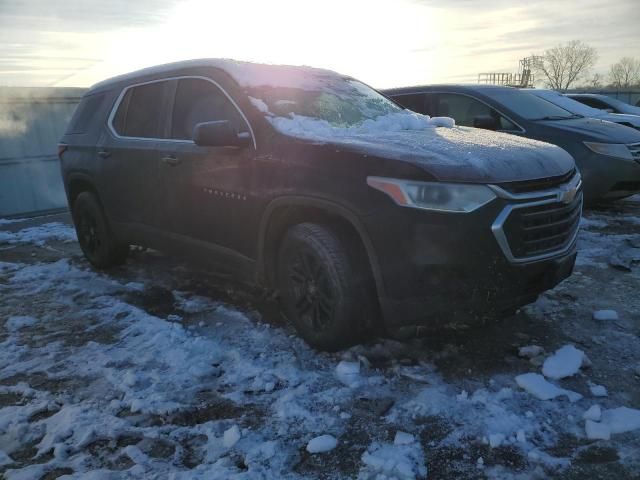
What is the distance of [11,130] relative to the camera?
883cm

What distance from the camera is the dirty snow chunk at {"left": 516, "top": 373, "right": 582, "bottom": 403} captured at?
2.50 meters

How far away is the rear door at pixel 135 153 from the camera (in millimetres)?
4113

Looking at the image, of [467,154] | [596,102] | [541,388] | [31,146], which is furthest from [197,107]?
[596,102]

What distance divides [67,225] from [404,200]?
6.94 m

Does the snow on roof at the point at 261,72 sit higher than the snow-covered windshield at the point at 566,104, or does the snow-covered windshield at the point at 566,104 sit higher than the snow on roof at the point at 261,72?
the snow on roof at the point at 261,72

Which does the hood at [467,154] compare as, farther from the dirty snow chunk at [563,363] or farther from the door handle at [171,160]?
the door handle at [171,160]

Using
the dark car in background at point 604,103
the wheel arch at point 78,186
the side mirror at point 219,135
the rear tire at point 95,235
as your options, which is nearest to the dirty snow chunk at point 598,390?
the side mirror at point 219,135

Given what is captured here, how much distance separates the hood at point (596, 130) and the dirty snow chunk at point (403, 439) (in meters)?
5.00

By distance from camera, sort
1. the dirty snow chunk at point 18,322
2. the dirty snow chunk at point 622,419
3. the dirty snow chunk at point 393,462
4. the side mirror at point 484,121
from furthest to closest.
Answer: the side mirror at point 484,121 < the dirty snow chunk at point 18,322 < the dirty snow chunk at point 622,419 < the dirty snow chunk at point 393,462

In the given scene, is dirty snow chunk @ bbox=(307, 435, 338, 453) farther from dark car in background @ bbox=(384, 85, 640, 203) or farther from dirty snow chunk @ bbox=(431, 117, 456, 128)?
dark car in background @ bbox=(384, 85, 640, 203)

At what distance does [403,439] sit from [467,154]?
147 centimetres

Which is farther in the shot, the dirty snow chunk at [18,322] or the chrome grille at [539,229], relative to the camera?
the dirty snow chunk at [18,322]

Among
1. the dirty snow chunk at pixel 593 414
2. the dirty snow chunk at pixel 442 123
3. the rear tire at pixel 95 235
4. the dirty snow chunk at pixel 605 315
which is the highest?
the dirty snow chunk at pixel 442 123

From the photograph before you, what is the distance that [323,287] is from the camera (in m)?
2.94
